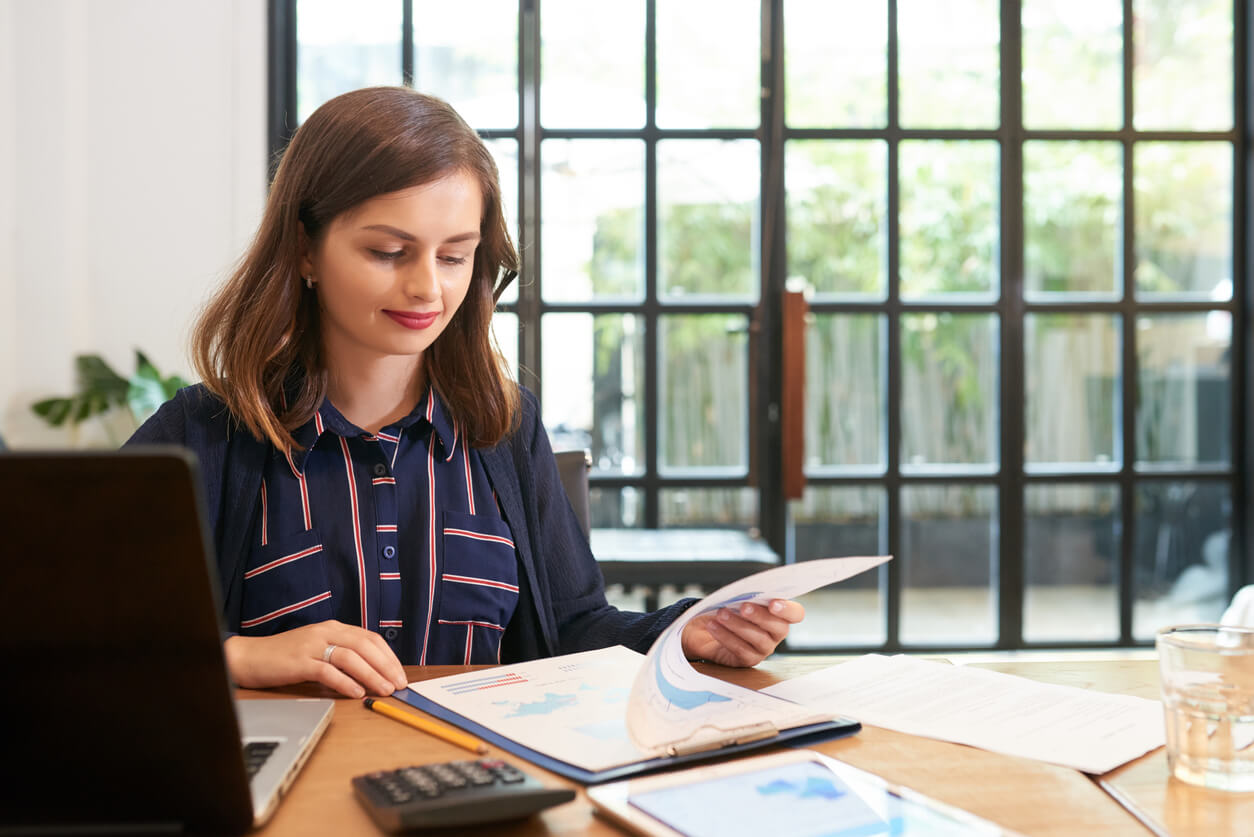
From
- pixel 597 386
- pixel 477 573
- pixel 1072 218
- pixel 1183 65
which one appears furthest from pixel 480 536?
pixel 1183 65

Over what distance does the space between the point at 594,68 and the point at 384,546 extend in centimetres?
240

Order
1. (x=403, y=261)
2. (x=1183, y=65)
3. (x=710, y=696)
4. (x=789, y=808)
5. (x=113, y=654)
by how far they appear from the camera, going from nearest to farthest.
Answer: (x=113, y=654) < (x=789, y=808) < (x=710, y=696) < (x=403, y=261) < (x=1183, y=65)

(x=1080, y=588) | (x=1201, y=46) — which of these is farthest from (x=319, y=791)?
(x=1201, y=46)

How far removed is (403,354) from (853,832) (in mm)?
880

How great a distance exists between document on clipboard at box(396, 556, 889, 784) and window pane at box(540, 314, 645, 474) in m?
2.42

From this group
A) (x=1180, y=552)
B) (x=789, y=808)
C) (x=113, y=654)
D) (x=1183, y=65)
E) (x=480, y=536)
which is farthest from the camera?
(x=1180, y=552)

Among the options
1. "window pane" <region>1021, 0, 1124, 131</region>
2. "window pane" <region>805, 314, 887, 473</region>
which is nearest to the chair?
"window pane" <region>805, 314, 887, 473</region>

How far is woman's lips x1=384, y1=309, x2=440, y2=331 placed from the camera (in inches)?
49.4

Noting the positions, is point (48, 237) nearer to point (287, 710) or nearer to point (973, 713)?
point (287, 710)

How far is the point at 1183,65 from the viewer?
3.46 m

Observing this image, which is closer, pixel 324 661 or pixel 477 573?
pixel 324 661

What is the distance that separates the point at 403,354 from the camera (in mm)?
1340

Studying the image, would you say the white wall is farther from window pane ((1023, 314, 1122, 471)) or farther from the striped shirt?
window pane ((1023, 314, 1122, 471))

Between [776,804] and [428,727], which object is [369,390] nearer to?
[428,727]
